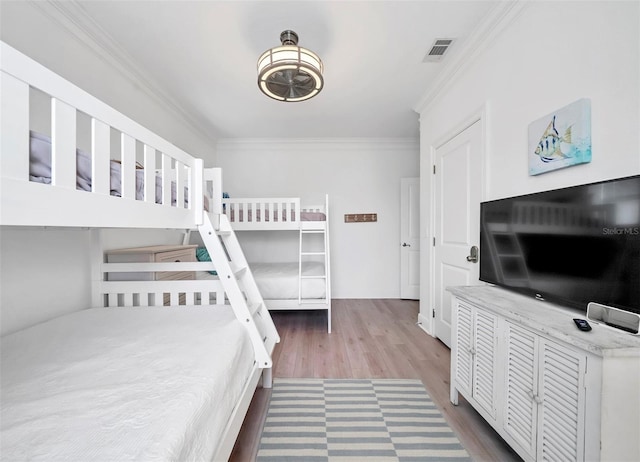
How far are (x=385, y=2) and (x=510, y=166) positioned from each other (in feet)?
4.11

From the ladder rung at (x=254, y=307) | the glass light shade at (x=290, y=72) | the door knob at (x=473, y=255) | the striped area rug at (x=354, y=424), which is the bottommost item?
the striped area rug at (x=354, y=424)

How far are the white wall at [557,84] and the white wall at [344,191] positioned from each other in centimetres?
192

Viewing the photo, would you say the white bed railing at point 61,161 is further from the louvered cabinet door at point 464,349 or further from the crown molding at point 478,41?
the crown molding at point 478,41

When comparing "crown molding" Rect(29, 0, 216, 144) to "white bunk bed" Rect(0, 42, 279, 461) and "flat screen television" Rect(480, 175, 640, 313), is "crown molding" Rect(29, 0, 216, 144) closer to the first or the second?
"white bunk bed" Rect(0, 42, 279, 461)

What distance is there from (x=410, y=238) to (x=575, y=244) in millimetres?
2868

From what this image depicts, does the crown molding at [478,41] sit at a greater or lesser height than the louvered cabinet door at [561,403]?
greater

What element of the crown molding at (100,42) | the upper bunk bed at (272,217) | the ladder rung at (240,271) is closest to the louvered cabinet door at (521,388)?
the ladder rung at (240,271)

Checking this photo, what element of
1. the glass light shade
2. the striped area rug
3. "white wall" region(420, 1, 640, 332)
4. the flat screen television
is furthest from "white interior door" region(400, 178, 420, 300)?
the glass light shade

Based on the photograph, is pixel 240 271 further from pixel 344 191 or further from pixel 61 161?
pixel 344 191

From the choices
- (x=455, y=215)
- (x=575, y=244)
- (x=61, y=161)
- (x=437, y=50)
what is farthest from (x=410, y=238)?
(x=61, y=161)

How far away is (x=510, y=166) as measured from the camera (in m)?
1.57

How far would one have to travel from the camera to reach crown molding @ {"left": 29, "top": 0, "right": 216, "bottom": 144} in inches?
62.2

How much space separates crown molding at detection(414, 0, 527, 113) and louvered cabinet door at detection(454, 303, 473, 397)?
1.75 metres

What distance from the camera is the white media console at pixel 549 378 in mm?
765
